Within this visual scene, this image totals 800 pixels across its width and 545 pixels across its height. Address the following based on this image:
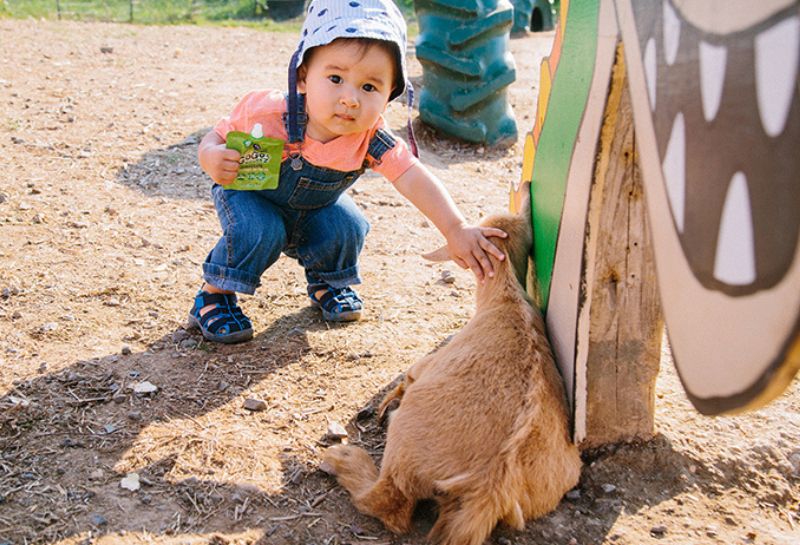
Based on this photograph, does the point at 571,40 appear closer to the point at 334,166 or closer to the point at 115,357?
the point at 334,166

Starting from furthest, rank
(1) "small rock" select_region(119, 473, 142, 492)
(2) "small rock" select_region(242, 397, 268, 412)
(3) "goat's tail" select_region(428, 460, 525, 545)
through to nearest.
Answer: (2) "small rock" select_region(242, 397, 268, 412)
(1) "small rock" select_region(119, 473, 142, 492)
(3) "goat's tail" select_region(428, 460, 525, 545)

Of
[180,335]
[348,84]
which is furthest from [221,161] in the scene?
[180,335]

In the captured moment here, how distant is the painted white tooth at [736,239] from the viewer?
55.8 inches

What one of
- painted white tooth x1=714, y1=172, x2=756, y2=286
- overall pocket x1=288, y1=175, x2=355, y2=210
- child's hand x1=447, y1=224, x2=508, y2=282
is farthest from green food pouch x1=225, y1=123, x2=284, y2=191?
painted white tooth x1=714, y1=172, x2=756, y2=286

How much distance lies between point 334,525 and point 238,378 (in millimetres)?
965

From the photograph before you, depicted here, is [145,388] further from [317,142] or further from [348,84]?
[348,84]

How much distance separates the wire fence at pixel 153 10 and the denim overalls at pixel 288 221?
845cm

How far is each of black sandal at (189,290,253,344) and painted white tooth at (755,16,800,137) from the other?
94.8 inches

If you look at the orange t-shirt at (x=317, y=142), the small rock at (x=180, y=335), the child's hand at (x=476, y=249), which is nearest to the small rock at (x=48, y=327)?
the small rock at (x=180, y=335)

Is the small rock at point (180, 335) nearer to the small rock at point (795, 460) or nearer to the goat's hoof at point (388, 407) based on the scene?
the goat's hoof at point (388, 407)

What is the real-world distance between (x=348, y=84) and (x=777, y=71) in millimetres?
1721

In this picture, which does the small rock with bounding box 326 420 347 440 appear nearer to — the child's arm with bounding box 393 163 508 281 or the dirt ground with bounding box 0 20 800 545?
the dirt ground with bounding box 0 20 800 545

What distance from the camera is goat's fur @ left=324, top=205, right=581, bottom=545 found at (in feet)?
6.96

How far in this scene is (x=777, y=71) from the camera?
132 centimetres
